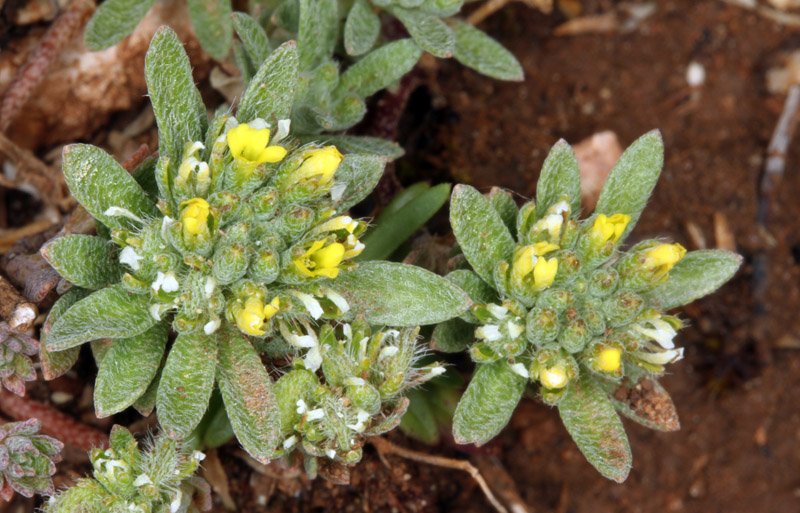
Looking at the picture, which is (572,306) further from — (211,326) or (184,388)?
(184,388)

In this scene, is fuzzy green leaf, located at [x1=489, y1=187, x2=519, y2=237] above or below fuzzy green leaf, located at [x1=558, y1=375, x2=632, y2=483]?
above

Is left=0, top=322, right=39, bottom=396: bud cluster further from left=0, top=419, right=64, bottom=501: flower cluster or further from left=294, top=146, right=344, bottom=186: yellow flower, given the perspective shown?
left=294, top=146, right=344, bottom=186: yellow flower

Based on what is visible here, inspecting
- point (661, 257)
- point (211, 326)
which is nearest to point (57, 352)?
point (211, 326)

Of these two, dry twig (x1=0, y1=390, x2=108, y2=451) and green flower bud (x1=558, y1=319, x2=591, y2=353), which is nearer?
green flower bud (x1=558, y1=319, x2=591, y2=353)

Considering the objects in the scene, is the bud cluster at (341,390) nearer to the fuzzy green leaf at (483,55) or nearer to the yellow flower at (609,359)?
the yellow flower at (609,359)

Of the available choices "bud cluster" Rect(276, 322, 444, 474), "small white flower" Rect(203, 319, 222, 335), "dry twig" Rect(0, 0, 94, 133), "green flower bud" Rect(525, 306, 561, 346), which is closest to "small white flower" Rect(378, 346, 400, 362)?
"bud cluster" Rect(276, 322, 444, 474)
